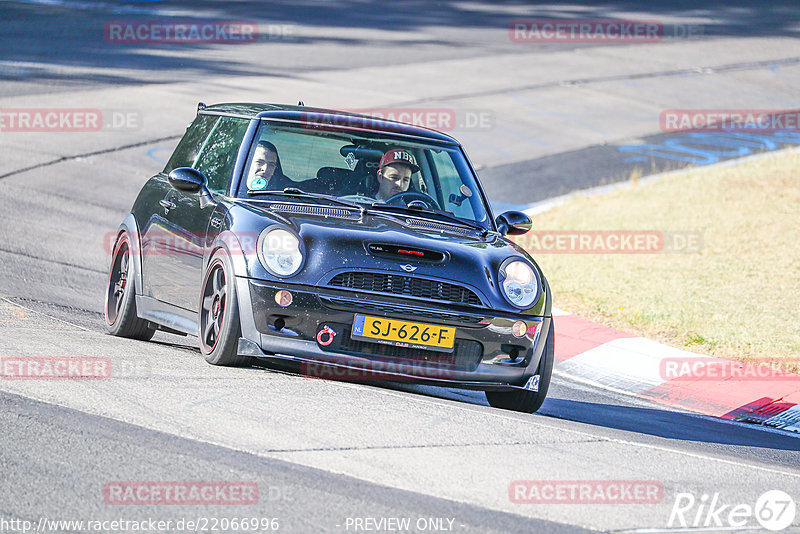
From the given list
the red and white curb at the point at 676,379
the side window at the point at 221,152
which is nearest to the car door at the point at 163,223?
the side window at the point at 221,152

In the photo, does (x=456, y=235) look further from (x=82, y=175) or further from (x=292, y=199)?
(x=82, y=175)

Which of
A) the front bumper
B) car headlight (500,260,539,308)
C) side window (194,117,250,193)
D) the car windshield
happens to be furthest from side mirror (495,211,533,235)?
side window (194,117,250,193)

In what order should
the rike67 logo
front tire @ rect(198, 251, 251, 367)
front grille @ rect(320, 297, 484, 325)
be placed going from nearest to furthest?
1. the rike67 logo
2. front grille @ rect(320, 297, 484, 325)
3. front tire @ rect(198, 251, 251, 367)

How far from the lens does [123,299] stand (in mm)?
8375

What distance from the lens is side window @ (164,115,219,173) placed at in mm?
8375

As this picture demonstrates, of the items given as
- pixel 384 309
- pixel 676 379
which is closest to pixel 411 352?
pixel 384 309

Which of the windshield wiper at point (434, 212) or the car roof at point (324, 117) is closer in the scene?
the windshield wiper at point (434, 212)

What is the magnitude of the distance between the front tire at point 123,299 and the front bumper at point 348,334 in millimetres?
1836

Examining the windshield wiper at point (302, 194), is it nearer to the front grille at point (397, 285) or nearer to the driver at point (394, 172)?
the driver at point (394, 172)

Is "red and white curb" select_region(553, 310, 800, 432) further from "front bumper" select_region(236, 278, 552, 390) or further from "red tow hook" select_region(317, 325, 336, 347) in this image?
"red tow hook" select_region(317, 325, 336, 347)

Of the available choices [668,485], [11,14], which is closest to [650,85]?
[11,14]

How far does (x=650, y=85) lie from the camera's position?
2695 cm

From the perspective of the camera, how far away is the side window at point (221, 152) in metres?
7.68

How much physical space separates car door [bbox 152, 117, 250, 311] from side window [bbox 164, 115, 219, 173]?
0.12 meters
